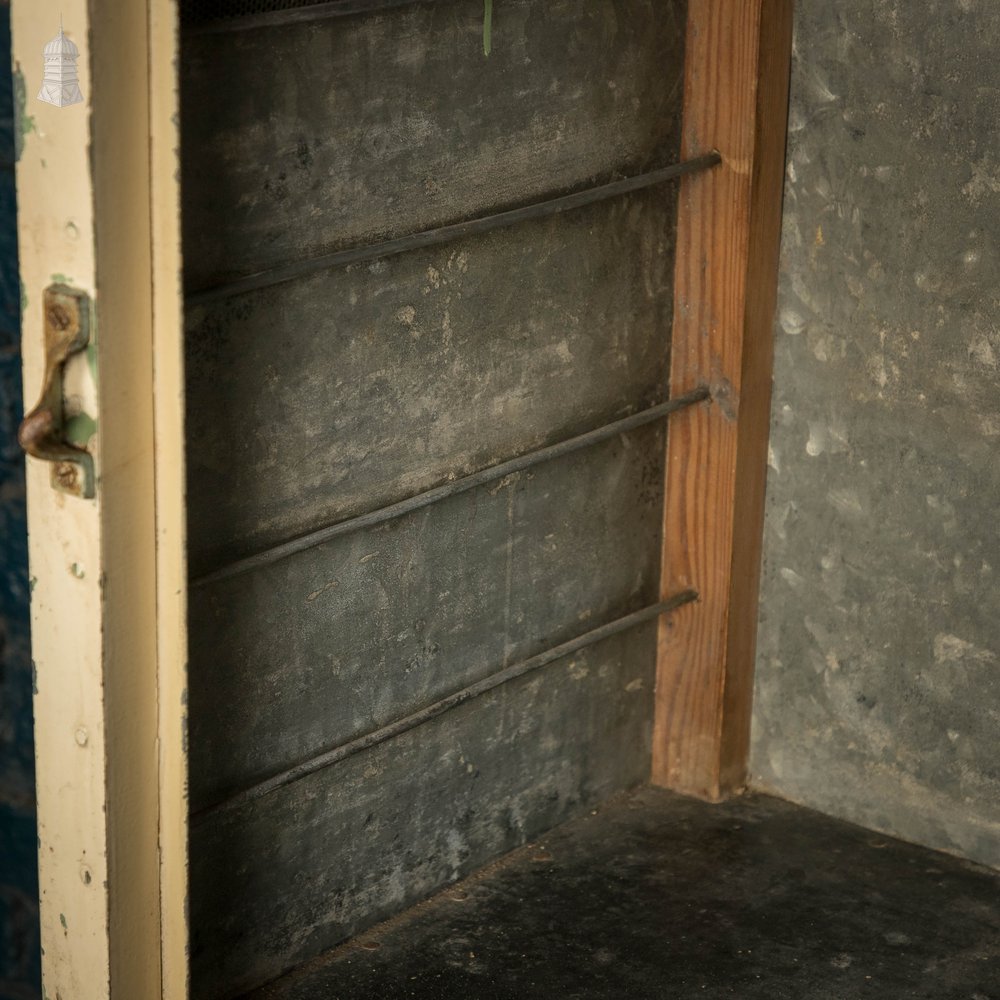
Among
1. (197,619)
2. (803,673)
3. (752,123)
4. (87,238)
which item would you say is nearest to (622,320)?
(752,123)

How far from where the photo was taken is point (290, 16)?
2.44 m

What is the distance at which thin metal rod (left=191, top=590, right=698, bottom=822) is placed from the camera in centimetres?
275

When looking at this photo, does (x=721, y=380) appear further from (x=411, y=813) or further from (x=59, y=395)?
(x=59, y=395)

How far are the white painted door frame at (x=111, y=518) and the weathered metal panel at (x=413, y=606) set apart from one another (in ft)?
0.88

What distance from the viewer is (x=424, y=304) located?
281 cm

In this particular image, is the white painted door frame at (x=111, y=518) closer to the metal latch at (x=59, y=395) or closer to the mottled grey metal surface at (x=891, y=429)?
the metal latch at (x=59, y=395)

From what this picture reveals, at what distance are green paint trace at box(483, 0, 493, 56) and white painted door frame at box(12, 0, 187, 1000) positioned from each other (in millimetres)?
756

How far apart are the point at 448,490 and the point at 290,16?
0.81m

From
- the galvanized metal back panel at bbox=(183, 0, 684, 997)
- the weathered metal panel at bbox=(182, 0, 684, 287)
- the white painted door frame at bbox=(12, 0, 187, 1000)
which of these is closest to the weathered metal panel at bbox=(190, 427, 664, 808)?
the galvanized metal back panel at bbox=(183, 0, 684, 997)

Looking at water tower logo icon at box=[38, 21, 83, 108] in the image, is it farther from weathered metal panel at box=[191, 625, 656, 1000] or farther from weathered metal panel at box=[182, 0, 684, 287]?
weathered metal panel at box=[191, 625, 656, 1000]

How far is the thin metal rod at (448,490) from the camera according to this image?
2.62 metres

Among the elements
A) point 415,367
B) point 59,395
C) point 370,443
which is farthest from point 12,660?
point 415,367

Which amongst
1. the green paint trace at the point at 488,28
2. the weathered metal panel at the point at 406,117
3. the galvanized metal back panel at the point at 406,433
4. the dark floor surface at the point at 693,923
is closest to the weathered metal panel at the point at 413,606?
the galvanized metal back panel at the point at 406,433

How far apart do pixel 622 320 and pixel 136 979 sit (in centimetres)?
140
